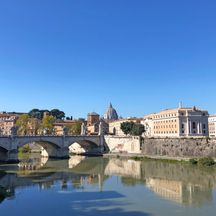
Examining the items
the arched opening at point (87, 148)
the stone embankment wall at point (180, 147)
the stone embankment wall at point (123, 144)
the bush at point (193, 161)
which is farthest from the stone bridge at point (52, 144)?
the bush at point (193, 161)

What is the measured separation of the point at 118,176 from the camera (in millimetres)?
25344

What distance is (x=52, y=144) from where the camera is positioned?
42.9 m

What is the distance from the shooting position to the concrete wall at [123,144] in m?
42.9

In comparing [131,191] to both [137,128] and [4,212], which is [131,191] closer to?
[4,212]

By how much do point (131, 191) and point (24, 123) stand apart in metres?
40.2

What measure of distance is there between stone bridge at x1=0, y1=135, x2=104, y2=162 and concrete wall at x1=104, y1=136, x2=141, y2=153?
1.16 meters

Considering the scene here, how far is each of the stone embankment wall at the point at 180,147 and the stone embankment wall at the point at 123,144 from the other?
143 centimetres

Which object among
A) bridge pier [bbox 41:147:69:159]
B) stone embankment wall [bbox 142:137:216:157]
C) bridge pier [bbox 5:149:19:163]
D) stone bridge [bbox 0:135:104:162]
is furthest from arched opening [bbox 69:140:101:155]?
bridge pier [bbox 5:149:19:163]

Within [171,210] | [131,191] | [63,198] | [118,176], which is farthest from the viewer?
[118,176]

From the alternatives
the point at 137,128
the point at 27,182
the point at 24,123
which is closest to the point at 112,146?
the point at 137,128

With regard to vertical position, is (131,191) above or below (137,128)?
below

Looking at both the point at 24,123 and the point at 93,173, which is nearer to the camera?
the point at 93,173

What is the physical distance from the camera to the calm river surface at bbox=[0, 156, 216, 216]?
46.9ft

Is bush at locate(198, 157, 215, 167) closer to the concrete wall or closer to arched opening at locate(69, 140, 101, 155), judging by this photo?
the concrete wall
